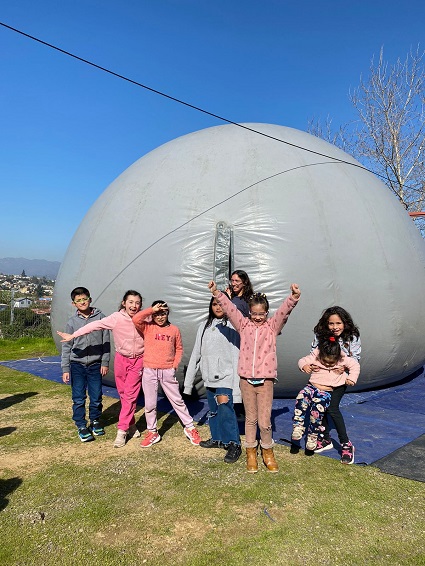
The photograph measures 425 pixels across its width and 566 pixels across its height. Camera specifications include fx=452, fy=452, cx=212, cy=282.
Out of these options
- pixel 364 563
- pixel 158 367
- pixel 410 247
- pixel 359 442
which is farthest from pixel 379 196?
pixel 364 563

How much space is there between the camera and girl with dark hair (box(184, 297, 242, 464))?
14.7 ft

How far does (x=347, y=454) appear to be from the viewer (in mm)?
4223

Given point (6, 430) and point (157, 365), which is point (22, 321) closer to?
point (6, 430)

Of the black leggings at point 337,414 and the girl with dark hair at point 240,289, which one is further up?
the girl with dark hair at point 240,289

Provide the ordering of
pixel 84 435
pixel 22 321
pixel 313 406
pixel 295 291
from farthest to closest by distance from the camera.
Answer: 1. pixel 22 321
2. pixel 84 435
3. pixel 313 406
4. pixel 295 291

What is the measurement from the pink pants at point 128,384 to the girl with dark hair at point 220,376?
60cm

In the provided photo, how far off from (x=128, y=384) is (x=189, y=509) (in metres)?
1.81

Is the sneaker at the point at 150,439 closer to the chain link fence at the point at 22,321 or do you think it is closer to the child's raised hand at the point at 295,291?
the child's raised hand at the point at 295,291

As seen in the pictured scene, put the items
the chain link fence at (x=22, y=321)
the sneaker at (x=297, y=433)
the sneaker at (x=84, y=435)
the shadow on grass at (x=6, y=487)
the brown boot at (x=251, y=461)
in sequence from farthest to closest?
1. the chain link fence at (x=22, y=321)
2. the sneaker at (x=84, y=435)
3. the sneaker at (x=297, y=433)
4. the brown boot at (x=251, y=461)
5. the shadow on grass at (x=6, y=487)

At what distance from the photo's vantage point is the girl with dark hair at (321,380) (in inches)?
173

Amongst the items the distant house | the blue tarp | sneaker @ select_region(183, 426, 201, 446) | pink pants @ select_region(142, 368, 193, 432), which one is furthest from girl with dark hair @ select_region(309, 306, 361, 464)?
the distant house

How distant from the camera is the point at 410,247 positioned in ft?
23.6

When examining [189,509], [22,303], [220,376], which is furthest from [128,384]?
[22,303]

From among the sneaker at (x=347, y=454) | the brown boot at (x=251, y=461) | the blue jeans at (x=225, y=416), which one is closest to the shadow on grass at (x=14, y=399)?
the blue jeans at (x=225, y=416)
